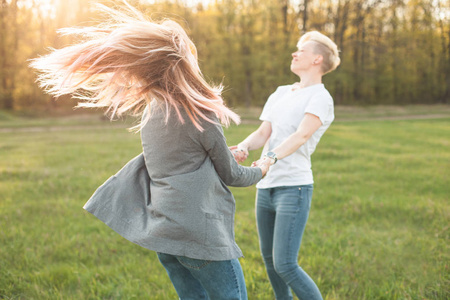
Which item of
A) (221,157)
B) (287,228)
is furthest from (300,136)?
(221,157)

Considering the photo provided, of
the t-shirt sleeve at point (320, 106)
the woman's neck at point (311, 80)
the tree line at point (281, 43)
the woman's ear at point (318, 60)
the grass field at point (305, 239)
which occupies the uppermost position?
the tree line at point (281, 43)

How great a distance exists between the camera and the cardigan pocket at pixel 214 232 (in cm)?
209

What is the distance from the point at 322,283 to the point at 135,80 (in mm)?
2842

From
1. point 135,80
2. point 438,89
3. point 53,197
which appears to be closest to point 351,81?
point 438,89

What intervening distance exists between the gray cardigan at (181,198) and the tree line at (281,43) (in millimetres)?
35053

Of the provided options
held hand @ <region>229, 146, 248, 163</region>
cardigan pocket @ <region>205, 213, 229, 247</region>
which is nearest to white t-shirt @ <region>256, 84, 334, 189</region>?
held hand @ <region>229, 146, 248, 163</region>

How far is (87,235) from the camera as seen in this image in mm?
5422

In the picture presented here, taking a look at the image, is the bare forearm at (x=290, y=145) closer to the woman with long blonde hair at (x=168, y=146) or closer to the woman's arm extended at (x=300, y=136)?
the woman's arm extended at (x=300, y=136)

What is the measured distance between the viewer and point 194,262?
2.15 m

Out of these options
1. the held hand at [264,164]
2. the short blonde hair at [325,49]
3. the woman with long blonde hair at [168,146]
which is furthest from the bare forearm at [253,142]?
the woman with long blonde hair at [168,146]

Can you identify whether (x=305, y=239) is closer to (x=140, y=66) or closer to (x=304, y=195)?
(x=304, y=195)

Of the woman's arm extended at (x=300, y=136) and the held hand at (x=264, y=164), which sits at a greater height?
the woman's arm extended at (x=300, y=136)

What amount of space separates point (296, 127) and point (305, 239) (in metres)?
2.48

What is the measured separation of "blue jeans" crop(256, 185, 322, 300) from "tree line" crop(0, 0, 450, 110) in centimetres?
3432
